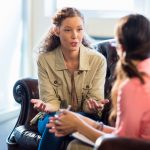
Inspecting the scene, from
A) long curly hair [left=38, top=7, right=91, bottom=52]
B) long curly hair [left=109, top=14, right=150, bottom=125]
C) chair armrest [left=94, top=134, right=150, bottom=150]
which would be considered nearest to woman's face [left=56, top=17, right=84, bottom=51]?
long curly hair [left=38, top=7, right=91, bottom=52]

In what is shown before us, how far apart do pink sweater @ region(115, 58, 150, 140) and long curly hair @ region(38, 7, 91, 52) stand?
100cm

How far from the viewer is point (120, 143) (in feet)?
4.36

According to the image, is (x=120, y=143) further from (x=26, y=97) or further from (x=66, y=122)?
(x=26, y=97)

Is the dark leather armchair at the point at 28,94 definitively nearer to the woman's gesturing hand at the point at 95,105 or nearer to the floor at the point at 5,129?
the woman's gesturing hand at the point at 95,105

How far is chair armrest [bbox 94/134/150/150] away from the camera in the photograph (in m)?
1.31

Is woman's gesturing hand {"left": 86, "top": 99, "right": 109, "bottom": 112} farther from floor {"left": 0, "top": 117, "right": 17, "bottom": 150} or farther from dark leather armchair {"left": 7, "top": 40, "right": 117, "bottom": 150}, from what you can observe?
floor {"left": 0, "top": 117, "right": 17, "bottom": 150}

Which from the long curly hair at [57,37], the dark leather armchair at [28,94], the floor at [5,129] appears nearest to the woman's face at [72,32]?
the long curly hair at [57,37]

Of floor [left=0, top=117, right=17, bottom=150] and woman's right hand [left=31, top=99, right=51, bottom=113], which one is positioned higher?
woman's right hand [left=31, top=99, right=51, bottom=113]

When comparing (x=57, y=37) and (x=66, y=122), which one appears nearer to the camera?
(x=66, y=122)

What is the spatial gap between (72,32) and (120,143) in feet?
3.69

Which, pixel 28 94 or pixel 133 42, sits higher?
pixel 133 42

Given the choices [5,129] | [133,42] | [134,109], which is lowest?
[5,129]

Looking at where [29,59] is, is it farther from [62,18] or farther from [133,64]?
[133,64]

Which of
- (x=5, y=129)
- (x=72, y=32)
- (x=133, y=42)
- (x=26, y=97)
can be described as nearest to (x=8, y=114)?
(x=5, y=129)
